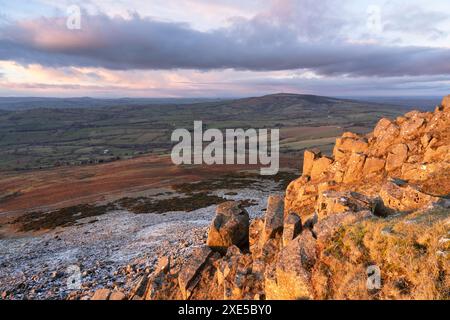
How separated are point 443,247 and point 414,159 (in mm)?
18720

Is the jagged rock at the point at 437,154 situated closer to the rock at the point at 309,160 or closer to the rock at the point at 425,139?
the rock at the point at 425,139

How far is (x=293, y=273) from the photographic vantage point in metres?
11.7

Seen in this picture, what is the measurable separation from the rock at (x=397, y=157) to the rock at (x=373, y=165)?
63 centimetres

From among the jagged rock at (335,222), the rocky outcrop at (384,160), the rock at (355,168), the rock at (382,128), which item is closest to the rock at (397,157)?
the rocky outcrop at (384,160)

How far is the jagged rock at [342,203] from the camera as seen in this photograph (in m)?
16.2

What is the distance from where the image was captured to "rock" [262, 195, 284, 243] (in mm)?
17312

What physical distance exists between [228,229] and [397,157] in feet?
60.7

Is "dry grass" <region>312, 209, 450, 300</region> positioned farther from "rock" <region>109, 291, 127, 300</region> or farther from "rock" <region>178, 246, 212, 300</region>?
"rock" <region>109, 291, 127, 300</region>

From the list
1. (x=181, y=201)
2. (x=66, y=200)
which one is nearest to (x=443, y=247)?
(x=181, y=201)

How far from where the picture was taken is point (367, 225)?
12844 millimetres

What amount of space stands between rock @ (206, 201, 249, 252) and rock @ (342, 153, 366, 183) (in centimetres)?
1416

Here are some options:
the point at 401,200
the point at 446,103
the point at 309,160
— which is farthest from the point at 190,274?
the point at 446,103

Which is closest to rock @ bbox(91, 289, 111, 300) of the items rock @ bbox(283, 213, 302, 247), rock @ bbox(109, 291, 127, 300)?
rock @ bbox(109, 291, 127, 300)
